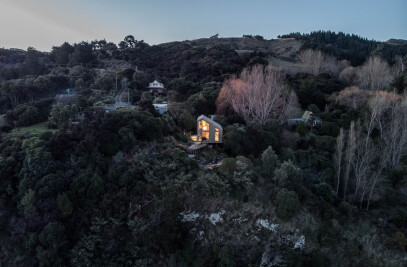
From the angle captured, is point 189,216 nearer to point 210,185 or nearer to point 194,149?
point 210,185

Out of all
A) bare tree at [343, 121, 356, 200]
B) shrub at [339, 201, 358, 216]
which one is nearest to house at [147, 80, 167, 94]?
bare tree at [343, 121, 356, 200]

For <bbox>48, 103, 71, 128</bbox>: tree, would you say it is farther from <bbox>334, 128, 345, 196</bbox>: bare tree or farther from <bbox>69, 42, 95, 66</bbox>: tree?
<bbox>69, 42, 95, 66</bbox>: tree

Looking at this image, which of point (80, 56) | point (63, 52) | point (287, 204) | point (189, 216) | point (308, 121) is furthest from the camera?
point (63, 52)

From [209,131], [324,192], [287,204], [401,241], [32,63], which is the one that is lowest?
[401,241]

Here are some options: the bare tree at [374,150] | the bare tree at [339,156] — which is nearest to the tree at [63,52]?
the bare tree at [339,156]

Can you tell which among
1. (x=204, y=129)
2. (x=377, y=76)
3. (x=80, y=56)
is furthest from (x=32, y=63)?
(x=377, y=76)

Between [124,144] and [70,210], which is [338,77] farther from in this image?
[70,210]
